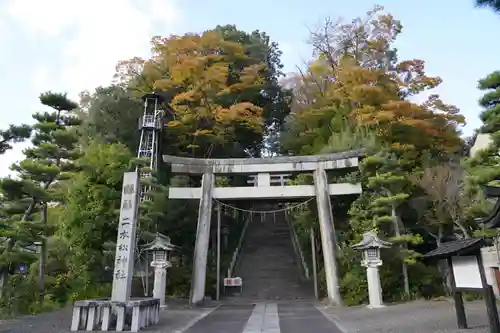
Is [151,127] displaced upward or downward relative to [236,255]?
upward

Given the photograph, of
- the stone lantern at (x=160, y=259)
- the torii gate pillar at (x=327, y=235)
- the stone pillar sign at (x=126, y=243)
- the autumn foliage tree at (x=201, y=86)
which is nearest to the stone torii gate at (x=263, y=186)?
the torii gate pillar at (x=327, y=235)

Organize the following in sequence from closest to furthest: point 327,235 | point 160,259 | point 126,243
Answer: point 126,243 → point 160,259 → point 327,235

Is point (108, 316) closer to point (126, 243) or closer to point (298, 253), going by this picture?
point (126, 243)

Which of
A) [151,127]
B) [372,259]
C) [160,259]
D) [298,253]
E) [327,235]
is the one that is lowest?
[372,259]

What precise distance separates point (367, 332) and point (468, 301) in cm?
747

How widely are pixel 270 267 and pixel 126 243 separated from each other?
532 inches

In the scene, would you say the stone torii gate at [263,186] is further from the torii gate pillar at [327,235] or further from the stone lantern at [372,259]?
the stone lantern at [372,259]

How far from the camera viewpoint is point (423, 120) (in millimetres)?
19781

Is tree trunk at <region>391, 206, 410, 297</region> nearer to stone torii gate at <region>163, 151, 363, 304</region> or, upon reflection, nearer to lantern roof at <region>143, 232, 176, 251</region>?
stone torii gate at <region>163, 151, 363, 304</region>

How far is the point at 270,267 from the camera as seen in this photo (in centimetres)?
2180

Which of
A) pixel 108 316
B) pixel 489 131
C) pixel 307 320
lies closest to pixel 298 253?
pixel 307 320

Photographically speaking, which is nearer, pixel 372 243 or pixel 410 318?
pixel 410 318

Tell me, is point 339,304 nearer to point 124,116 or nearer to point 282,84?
point 124,116

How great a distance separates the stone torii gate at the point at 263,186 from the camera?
54.5 ft
